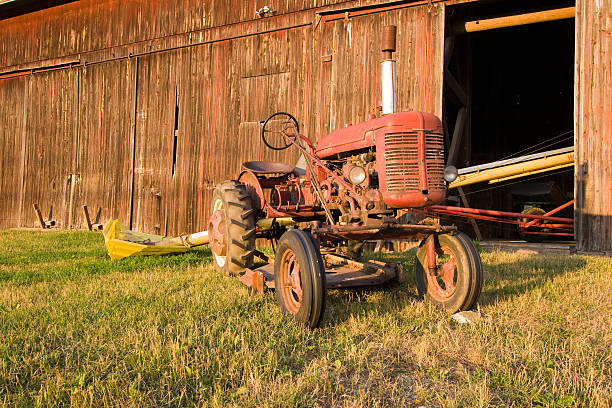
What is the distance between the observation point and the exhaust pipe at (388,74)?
165 inches

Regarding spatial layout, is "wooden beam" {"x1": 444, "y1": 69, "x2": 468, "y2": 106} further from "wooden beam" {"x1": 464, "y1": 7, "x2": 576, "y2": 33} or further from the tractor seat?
the tractor seat

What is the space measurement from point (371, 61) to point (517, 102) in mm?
9959

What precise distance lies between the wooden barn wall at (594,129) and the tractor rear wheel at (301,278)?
6.46 meters

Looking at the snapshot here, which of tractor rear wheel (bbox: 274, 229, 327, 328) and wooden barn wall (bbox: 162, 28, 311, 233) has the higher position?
wooden barn wall (bbox: 162, 28, 311, 233)

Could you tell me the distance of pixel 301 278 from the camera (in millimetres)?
3336

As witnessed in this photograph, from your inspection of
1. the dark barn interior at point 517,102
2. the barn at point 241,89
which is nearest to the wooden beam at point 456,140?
the barn at point 241,89

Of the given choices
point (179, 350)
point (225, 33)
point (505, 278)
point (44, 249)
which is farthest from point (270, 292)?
point (225, 33)

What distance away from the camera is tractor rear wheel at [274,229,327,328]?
327 cm

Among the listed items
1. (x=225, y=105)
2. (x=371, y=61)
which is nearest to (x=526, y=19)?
(x=371, y=61)

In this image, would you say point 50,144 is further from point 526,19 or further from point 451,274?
point 451,274

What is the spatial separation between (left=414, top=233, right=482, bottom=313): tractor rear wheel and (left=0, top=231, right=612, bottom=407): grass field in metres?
0.17

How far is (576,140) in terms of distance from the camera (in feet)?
26.9

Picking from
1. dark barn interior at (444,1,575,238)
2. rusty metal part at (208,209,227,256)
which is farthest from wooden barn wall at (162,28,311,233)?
dark barn interior at (444,1,575,238)

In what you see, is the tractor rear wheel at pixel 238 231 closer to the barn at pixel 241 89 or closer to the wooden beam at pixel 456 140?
the barn at pixel 241 89
